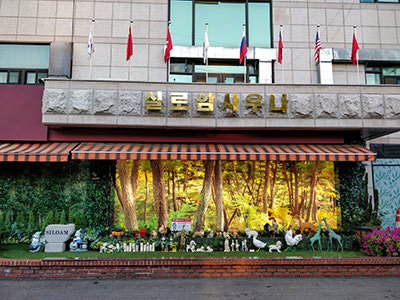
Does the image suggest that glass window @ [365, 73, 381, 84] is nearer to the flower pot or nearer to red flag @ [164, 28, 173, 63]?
the flower pot

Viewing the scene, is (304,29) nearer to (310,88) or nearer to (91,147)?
(310,88)

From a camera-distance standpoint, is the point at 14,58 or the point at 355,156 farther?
the point at 14,58

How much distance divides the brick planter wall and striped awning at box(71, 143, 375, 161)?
3.52m

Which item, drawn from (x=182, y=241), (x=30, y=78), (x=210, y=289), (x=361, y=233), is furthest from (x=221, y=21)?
(x=210, y=289)

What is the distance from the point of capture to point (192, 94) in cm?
1223

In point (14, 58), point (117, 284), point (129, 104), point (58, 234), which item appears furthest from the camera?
point (14, 58)

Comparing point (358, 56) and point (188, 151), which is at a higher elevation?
point (358, 56)

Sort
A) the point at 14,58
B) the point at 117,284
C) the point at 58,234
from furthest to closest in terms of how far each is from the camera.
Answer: the point at 14,58 → the point at 58,234 → the point at 117,284

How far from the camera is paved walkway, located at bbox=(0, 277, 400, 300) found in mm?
8062

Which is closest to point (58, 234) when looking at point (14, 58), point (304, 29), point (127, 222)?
point (127, 222)

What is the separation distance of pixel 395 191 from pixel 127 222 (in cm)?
1234

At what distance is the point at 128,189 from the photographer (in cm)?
1284

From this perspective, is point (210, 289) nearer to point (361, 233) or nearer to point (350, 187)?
point (361, 233)

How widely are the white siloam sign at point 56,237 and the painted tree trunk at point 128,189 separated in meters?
2.36
